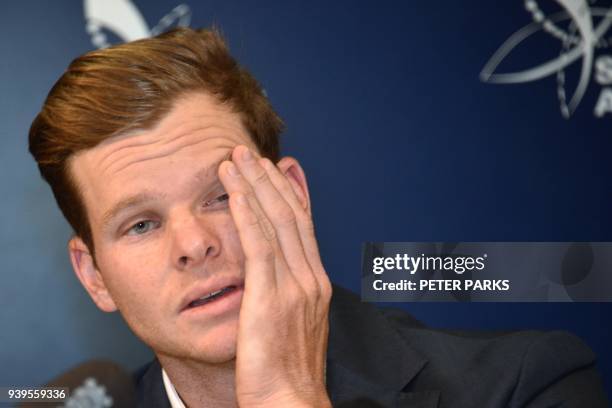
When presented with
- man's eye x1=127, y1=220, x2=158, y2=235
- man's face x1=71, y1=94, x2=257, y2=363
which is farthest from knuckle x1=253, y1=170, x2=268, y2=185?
man's eye x1=127, y1=220, x2=158, y2=235

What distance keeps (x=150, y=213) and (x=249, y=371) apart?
374 mm

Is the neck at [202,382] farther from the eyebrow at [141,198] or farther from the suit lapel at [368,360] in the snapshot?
the eyebrow at [141,198]

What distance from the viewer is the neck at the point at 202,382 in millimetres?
1787

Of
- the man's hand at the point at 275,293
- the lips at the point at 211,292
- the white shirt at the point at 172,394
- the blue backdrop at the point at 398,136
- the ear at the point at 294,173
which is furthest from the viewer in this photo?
Result: the blue backdrop at the point at 398,136

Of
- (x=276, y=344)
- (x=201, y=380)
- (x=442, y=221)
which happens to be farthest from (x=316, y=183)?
(x=276, y=344)

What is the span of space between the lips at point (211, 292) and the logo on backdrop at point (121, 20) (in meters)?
0.86

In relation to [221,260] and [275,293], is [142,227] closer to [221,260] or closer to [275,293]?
[221,260]

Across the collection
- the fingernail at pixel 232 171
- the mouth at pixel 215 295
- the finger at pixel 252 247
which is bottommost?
the mouth at pixel 215 295

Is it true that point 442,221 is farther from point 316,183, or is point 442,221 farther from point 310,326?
point 310,326

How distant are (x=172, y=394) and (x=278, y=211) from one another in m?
0.68

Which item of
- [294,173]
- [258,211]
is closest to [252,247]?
[258,211]

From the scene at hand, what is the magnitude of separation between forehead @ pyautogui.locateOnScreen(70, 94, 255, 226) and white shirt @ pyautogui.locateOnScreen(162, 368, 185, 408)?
1.43 feet

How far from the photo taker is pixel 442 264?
2.21 meters

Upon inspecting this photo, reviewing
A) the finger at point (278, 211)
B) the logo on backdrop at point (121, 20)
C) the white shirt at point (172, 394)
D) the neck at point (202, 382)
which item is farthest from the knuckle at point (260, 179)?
the logo on backdrop at point (121, 20)
